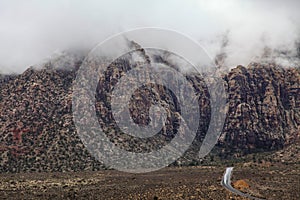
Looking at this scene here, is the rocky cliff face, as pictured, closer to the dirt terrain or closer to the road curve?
the dirt terrain

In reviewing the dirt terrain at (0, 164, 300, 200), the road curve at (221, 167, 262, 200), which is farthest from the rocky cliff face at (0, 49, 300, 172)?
the road curve at (221, 167, 262, 200)

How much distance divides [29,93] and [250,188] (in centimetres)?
10705

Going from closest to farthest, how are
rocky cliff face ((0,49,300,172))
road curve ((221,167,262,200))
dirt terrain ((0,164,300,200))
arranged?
dirt terrain ((0,164,300,200)), road curve ((221,167,262,200)), rocky cliff face ((0,49,300,172))

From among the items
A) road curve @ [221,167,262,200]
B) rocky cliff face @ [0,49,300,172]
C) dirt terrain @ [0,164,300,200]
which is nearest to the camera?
dirt terrain @ [0,164,300,200]

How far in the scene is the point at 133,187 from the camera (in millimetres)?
96812

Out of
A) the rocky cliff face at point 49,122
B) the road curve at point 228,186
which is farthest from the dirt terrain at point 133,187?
the rocky cliff face at point 49,122

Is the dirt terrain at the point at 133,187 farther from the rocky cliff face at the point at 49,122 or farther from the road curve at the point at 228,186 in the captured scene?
the rocky cliff face at the point at 49,122

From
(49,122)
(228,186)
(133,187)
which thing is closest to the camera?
(133,187)

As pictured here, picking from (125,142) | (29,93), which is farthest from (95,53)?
(125,142)

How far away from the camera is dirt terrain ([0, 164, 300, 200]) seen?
276 ft

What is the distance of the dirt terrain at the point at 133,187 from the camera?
276 feet

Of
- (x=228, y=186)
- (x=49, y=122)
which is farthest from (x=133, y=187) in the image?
(x=49, y=122)

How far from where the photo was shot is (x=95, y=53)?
199 meters

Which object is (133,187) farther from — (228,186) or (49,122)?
(49,122)
